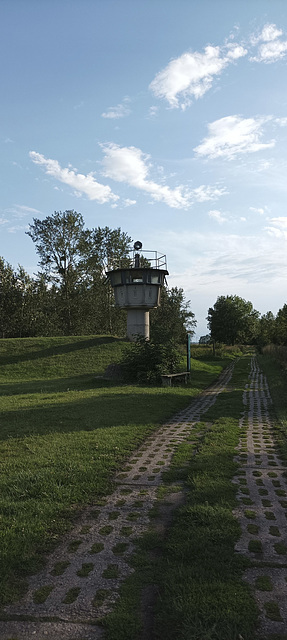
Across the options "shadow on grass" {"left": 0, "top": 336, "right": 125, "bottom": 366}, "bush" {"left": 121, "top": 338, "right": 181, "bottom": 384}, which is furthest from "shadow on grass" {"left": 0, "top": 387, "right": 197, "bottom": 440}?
"shadow on grass" {"left": 0, "top": 336, "right": 125, "bottom": 366}

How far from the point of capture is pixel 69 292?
4519cm

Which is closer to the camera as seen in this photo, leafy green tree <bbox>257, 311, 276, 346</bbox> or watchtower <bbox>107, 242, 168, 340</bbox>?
watchtower <bbox>107, 242, 168, 340</bbox>

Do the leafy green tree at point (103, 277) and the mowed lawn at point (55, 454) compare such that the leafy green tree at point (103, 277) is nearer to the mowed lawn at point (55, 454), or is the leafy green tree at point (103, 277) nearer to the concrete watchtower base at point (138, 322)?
the concrete watchtower base at point (138, 322)

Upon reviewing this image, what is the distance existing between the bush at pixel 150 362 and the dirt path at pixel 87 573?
12.6 meters

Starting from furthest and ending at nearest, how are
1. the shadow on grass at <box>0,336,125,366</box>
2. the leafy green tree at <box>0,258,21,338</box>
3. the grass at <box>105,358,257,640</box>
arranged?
the leafy green tree at <box>0,258,21,338</box>
the shadow on grass at <box>0,336,125,366</box>
the grass at <box>105,358,257,640</box>

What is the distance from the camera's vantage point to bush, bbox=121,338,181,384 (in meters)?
18.2

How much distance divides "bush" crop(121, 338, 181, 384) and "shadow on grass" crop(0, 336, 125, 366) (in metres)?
10.8

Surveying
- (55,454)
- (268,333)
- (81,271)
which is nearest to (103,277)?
(81,271)

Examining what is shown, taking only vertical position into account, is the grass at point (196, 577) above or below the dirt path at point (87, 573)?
above

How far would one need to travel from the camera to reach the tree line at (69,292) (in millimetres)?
42781

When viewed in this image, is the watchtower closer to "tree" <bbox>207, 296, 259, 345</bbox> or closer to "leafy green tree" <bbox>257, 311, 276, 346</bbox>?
"leafy green tree" <bbox>257, 311, 276, 346</bbox>

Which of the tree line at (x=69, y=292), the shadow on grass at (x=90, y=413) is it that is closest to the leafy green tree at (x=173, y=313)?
the tree line at (x=69, y=292)

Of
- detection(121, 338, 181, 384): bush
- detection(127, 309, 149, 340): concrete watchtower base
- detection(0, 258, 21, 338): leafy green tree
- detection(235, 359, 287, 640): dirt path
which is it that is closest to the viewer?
detection(235, 359, 287, 640): dirt path

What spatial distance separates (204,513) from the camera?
163 inches
